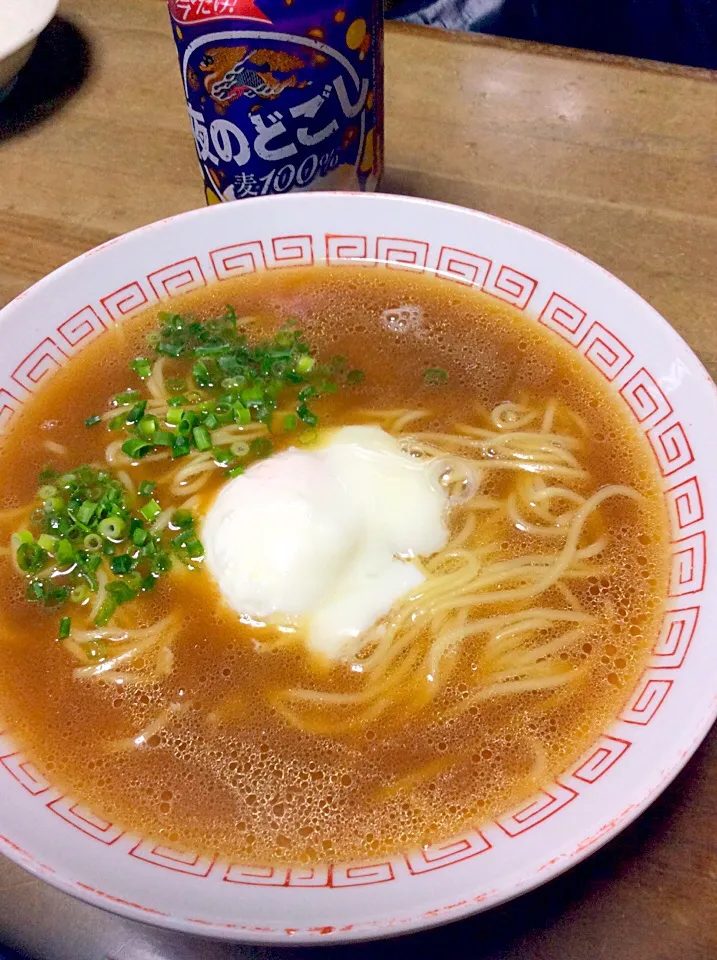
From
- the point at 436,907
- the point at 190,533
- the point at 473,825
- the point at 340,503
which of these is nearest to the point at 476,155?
the point at 340,503

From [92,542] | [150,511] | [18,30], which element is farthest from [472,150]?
[92,542]

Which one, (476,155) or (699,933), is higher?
(476,155)

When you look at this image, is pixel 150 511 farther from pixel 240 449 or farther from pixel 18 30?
pixel 18 30

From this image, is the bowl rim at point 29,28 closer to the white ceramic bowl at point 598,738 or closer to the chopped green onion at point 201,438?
the white ceramic bowl at point 598,738

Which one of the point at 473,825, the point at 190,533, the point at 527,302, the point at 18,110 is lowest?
the point at 473,825

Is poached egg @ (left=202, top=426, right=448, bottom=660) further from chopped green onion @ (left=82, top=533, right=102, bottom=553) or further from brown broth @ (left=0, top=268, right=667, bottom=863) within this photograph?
chopped green onion @ (left=82, top=533, right=102, bottom=553)

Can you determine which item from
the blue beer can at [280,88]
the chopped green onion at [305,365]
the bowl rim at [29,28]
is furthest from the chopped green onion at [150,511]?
the bowl rim at [29,28]

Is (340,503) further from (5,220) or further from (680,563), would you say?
(5,220)
